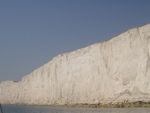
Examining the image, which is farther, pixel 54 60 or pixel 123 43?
pixel 54 60

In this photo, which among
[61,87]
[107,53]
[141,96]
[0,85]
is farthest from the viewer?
[0,85]

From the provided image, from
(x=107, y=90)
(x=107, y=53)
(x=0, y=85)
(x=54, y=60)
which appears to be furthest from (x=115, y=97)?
(x=0, y=85)

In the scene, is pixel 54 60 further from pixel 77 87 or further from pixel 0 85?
pixel 0 85

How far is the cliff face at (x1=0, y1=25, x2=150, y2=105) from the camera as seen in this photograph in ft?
234

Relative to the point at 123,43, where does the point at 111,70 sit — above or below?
below

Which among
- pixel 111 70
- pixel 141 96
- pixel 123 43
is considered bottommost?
pixel 141 96

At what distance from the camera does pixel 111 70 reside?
77562mm

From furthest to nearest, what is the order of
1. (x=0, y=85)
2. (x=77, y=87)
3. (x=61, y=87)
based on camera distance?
(x=0, y=85)
(x=61, y=87)
(x=77, y=87)

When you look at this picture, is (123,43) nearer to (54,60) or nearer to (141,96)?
(141,96)

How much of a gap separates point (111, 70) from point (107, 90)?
3944mm

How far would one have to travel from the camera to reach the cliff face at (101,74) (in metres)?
71.2

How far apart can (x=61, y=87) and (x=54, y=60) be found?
25.5 ft

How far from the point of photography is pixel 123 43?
76.5m

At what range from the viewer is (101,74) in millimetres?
79812
